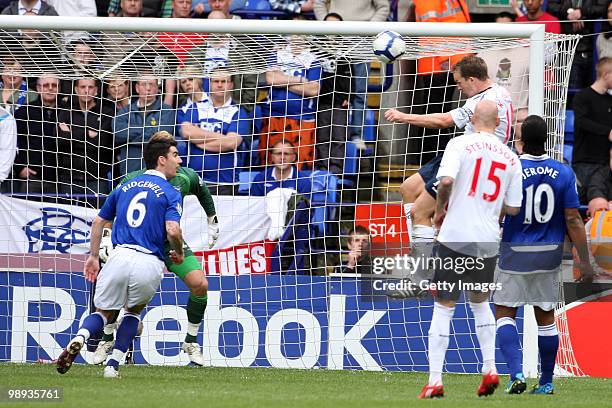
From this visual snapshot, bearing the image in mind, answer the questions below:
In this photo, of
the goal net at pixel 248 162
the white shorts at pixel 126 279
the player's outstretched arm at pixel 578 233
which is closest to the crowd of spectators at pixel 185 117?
the goal net at pixel 248 162

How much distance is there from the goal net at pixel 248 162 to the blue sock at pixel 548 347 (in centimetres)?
258

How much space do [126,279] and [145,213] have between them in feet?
1.91

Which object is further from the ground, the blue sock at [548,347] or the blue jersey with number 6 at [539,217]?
the blue jersey with number 6 at [539,217]

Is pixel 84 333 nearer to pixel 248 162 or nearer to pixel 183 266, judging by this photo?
pixel 183 266

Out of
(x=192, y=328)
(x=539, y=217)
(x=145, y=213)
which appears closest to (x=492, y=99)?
(x=539, y=217)

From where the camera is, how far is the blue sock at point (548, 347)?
8.88 meters

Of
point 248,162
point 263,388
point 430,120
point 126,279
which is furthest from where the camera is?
point 248,162

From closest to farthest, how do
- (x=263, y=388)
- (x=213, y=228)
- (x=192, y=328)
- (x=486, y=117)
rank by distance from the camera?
(x=486, y=117) → (x=263, y=388) → (x=192, y=328) → (x=213, y=228)

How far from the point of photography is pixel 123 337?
962 centimetres

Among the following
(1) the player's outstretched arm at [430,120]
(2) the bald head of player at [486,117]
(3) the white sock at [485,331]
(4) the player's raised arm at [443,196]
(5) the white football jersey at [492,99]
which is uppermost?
(2) the bald head of player at [486,117]

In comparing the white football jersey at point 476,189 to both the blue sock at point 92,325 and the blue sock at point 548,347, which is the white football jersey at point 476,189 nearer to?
the blue sock at point 548,347

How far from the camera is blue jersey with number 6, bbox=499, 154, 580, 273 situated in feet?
28.9

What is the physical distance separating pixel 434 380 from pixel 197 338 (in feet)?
15.2

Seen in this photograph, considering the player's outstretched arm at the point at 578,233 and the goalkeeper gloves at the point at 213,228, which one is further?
the goalkeeper gloves at the point at 213,228
